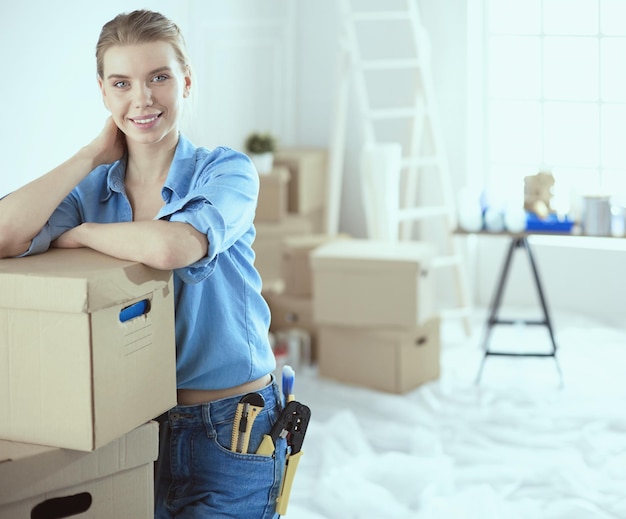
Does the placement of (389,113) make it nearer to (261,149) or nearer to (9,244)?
(261,149)

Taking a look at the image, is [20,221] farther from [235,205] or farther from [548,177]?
[548,177]

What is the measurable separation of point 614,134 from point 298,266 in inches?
81.8

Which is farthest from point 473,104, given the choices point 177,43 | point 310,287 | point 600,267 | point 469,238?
point 177,43

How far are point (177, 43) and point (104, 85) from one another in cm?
16

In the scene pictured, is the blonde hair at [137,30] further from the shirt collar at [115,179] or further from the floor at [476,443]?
the floor at [476,443]

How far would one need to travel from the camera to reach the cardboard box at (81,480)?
163 centimetres

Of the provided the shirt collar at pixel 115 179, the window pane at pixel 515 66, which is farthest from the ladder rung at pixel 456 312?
the shirt collar at pixel 115 179

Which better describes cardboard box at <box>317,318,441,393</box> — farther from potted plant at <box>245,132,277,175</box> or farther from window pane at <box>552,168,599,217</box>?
window pane at <box>552,168,599,217</box>

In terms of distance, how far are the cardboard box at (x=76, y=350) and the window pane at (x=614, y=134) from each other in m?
4.39

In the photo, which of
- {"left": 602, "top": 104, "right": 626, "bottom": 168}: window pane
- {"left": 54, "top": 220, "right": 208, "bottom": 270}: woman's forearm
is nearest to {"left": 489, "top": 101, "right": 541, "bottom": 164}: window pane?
{"left": 602, "top": 104, "right": 626, "bottom": 168}: window pane

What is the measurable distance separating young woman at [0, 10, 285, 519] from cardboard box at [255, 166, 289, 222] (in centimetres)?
319

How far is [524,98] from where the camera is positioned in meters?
5.79

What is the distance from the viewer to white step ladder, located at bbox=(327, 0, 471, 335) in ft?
16.9

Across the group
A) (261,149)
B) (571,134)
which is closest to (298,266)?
(261,149)
